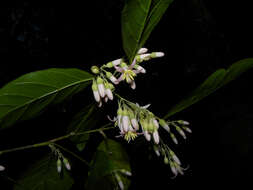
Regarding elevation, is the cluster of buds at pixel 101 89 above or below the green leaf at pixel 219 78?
above

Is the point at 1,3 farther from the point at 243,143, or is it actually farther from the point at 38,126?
the point at 243,143

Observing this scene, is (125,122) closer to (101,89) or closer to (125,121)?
(125,121)

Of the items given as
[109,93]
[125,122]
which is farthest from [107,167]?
[109,93]

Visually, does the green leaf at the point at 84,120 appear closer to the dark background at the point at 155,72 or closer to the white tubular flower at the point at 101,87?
the dark background at the point at 155,72

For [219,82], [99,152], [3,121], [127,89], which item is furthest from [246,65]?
[127,89]

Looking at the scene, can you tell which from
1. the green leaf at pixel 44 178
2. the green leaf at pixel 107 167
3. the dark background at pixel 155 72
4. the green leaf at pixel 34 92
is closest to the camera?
the green leaf at pixel 34 92

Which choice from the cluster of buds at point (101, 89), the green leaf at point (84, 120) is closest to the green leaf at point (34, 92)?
the cluster of buds at point (101, 89)

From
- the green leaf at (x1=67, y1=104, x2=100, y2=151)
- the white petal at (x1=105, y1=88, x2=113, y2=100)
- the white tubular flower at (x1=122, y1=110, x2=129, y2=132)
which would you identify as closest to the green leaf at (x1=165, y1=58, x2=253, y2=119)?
the white tubular flower at (x1=122, y1=110, x2=129, y2=132)
